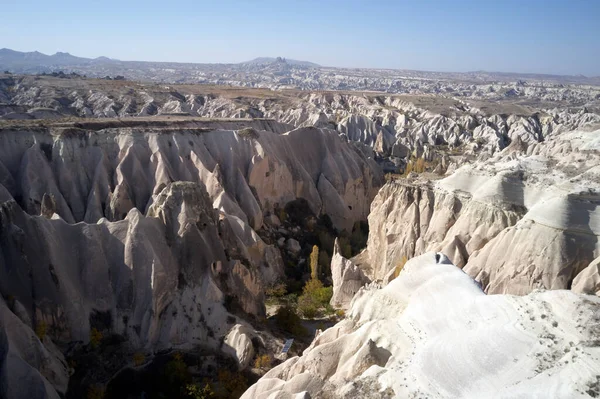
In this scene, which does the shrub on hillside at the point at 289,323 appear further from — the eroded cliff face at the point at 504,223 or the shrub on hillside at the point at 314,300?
the eroded cliff face at the point at 504,223

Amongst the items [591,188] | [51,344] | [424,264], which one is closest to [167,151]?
[51,344]

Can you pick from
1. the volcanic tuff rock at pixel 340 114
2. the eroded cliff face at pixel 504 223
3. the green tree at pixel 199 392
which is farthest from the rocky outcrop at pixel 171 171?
the volcanic tuff rock at pixel 340 114

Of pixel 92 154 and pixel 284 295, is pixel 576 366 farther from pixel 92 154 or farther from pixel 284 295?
pixel 92 154

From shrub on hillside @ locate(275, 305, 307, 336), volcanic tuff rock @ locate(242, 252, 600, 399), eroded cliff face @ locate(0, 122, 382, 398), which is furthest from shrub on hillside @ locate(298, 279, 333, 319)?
volcanic tuff rock @ locate(242, 252, 600, 399)

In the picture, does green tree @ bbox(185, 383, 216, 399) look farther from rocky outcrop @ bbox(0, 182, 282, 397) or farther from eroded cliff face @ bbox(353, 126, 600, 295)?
eroded cliff face @ bbox(353, 126, 600, 295)

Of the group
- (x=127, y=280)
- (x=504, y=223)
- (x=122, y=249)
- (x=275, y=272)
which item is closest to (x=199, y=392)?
(x=127, y=280)

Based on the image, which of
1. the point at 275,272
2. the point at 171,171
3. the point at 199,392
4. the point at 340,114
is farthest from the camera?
the point at 340,114

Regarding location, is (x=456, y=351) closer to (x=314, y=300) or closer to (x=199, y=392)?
(x=199, y=392)
